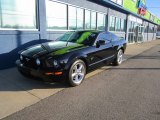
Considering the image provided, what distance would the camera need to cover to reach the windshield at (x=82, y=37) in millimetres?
5645

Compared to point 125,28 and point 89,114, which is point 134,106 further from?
point 125,28

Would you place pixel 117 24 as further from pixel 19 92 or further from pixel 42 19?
pixel 19 92

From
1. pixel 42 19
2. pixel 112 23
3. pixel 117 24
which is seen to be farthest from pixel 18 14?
pixel 117 24

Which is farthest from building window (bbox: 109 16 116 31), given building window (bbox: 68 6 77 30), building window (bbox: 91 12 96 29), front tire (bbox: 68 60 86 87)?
front tire (bbox: 68 60 86 87)

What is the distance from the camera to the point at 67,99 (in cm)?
401

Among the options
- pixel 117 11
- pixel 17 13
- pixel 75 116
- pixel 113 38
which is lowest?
pixel 75 116

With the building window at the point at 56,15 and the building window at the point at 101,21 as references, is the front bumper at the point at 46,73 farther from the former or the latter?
the building window at the point at 101,21

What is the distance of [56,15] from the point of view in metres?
8.73

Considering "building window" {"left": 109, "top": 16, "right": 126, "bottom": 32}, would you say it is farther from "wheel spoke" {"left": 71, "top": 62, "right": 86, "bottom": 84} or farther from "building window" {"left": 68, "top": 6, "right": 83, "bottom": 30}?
"wheel spoke" {"left": 71, "top": 62, "right": 86, "bottom": 84}

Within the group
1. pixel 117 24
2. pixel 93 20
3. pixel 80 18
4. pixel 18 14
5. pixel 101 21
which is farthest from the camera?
pixel 117 24

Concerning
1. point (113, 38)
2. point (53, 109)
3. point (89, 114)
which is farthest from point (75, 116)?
point (113, 38)

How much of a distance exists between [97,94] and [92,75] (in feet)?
5.55

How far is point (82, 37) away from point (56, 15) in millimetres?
3428

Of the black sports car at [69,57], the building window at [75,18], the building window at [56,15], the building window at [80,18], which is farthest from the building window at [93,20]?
the black sports car at [69,57]
